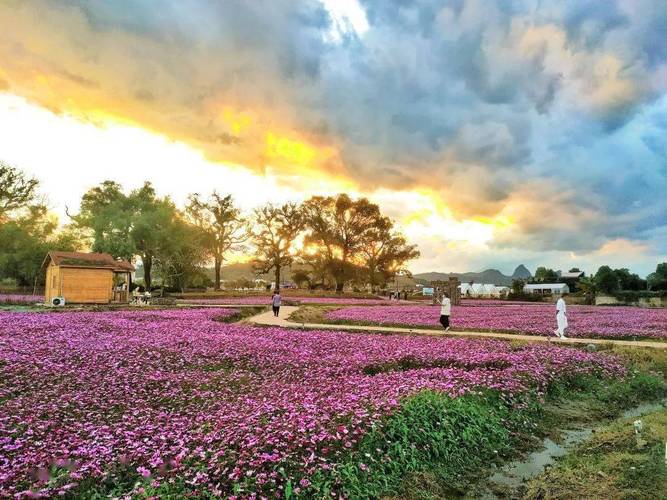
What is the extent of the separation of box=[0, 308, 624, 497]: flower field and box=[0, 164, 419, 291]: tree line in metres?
51.6

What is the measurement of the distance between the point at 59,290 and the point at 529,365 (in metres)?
42.4

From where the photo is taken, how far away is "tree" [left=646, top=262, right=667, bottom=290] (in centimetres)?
9697

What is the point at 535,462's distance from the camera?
783cm

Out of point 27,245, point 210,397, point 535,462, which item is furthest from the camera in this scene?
point 27,245

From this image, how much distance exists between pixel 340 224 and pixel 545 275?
350 ft

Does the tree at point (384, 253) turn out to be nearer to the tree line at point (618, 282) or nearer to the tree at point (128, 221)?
the tree line at point (618, 282)

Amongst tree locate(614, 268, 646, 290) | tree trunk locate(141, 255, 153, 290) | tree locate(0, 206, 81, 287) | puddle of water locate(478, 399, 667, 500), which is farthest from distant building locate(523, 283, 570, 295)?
puddle of water locate(478, 399, 667, 500)

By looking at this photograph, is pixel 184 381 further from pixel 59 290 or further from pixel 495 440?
pixel 59 290

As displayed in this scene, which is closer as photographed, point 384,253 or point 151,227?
point 151,227

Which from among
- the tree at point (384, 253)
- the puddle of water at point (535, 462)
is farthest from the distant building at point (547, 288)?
the puddle of water at point (535, 462)

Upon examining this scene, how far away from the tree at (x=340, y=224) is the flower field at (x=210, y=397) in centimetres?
6667

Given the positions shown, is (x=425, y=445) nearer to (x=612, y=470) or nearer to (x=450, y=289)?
(x=612, y=470)

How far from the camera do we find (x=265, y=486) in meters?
5.59

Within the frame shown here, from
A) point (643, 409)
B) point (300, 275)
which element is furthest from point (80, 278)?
point (300, 275)
